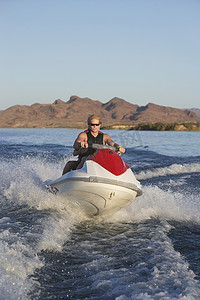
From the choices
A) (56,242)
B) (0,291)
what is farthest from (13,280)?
(56,242)

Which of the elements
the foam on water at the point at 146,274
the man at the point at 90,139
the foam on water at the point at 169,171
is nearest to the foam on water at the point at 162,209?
the man at the point at 90,139

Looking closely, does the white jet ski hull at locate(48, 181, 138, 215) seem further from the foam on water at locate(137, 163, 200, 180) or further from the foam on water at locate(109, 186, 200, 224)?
the foam on water at locate(137, 163, 200, 180)

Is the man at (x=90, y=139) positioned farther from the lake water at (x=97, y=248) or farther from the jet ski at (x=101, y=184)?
the lake water at (x=97, y=248)

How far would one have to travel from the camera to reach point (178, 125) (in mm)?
60906

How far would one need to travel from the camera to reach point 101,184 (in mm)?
5234

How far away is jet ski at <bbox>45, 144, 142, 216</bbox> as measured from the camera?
5.28 m

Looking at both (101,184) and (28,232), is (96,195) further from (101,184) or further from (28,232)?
(28,232)

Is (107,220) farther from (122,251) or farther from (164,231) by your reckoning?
(122,251)

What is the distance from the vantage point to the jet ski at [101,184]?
5281 mm

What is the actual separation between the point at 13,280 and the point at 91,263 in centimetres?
107

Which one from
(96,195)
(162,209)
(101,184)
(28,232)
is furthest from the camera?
(162,209)

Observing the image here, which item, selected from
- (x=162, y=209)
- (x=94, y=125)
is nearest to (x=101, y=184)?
(x=94, y=125)

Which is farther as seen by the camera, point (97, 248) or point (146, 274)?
point (97, 248)

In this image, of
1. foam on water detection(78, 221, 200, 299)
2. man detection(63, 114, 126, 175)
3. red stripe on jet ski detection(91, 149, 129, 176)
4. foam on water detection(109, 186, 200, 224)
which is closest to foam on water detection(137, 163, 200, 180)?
foam on water detection(109, 186, 200, 224)
